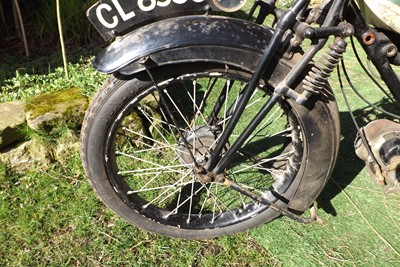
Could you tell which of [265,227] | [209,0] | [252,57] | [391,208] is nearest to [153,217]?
[265,227]

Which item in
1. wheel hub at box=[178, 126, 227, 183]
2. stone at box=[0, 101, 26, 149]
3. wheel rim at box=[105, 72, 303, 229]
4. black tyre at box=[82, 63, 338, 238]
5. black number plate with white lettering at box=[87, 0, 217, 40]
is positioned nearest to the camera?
black number plate with white lettering at box=[87, 0, 217, 40]

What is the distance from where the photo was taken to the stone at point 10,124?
8.61ft

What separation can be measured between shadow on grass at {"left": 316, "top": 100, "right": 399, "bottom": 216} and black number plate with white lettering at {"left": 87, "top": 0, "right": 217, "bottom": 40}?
156 centimetres

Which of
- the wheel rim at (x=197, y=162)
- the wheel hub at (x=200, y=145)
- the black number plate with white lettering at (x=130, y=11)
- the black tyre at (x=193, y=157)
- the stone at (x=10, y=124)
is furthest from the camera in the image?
the stone at (x=10, y=124)

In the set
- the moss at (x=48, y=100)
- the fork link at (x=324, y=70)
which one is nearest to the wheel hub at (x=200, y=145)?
the fork link at (x=324, y=70)

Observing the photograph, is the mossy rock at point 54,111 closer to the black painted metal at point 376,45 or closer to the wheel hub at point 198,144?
the wheel hub at point 198,144

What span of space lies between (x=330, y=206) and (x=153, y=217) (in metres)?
1.15

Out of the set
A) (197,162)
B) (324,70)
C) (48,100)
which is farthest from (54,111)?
(324,70)

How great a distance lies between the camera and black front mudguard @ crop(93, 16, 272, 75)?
1663mm

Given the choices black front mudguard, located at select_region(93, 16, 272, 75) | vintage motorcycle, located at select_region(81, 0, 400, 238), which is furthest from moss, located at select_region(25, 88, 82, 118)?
black front mudguard, located at select_region(93, 16, 272, 75)

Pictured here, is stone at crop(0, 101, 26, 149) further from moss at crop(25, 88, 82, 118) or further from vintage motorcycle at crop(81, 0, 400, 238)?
vintage motorcycle at crop(81, 0, 400, 238)

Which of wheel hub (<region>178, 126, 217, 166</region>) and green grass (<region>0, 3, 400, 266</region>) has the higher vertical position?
wheel hub (<region>178, 126, 217, 166</region>)

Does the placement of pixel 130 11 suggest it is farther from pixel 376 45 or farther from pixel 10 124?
pixel 10 124

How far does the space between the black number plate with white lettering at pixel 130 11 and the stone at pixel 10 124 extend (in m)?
1.29
